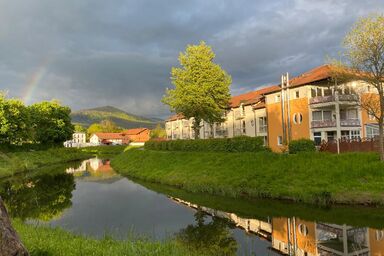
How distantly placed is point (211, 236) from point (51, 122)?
250ft

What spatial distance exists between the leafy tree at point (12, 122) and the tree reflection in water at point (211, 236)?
167ft

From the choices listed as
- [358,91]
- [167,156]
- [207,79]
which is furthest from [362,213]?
[207,79]

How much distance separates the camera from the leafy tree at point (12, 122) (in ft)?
202

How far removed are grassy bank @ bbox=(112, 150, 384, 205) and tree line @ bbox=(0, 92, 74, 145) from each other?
35871 millimetres

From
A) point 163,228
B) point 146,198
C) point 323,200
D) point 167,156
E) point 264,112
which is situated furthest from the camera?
point 264,112

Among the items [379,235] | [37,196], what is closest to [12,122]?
[37,196]

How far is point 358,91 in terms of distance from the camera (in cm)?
3497

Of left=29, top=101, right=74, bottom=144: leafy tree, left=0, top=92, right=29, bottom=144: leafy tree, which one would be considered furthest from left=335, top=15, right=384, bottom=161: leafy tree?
left=29, top=101, right=74, bottom=144: leafy tree

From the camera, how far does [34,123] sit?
261 feet

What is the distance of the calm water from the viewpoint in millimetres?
17344

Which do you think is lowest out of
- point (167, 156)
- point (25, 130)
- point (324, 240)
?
point (324, 240)

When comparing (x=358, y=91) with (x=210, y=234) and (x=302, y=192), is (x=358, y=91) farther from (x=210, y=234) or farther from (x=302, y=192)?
(x=210, y=234)

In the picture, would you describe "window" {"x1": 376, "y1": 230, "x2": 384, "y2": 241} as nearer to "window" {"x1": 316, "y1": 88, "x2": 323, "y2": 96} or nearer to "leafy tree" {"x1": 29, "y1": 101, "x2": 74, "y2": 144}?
"window" {"x1": 316, "y1": 88, "x2": 323, "y2": 96}

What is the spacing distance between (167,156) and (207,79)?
1369 centimetres
